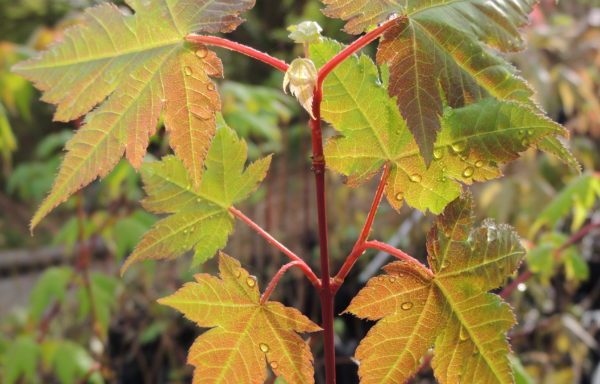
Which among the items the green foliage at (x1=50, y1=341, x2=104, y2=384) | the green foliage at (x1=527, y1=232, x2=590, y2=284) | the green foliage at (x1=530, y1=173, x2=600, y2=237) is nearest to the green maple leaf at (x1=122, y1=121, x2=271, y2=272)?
the green foliage at (x1=527, y1=232, x2=590, y2=284)

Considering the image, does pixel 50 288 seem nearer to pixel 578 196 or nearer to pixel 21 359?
pixel 21 359

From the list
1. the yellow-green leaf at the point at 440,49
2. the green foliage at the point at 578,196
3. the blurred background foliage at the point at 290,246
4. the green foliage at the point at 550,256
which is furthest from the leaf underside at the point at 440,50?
the green foliage at the point at 578,196

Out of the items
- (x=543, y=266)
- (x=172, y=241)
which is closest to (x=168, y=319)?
(x=543, y=266)

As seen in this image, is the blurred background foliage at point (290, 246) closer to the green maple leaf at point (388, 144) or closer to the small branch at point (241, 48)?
the green maple leaf at point (388, 144)

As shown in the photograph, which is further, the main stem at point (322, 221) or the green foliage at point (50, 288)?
the green foliage at point (50, 288)

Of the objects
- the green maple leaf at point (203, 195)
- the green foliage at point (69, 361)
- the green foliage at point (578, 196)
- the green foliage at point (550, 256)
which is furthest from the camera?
A: the green foliage at point (69, 361)

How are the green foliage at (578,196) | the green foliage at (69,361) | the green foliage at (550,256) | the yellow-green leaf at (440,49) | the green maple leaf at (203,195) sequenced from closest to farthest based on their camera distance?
1. the yellow-green leaf at (440,49)
2. the green maple leaf at (203,195)
3. the green foliage at (550,256)
4. the green foliage at (578,196)
5. the green foliage at (69,361)
